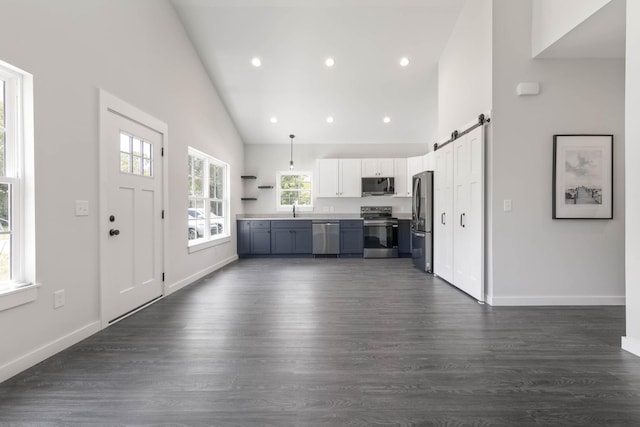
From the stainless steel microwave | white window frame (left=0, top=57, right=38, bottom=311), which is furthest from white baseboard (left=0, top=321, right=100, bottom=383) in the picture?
the stainless steel microwave

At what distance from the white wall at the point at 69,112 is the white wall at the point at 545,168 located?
12.0 feet

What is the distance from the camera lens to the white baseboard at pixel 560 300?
342 centimetres

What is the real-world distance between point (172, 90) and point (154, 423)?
3.66 m

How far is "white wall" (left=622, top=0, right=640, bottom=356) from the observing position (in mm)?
2266

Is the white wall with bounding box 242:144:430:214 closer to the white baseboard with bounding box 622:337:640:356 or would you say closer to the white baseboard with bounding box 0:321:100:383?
the white baseboard with bounding box 0:321:100:383

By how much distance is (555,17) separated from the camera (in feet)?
9.98

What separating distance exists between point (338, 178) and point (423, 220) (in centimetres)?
253

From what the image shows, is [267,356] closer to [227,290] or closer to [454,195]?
[227,290]

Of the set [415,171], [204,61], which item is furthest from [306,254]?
[204,61]

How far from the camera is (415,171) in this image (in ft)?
22.9

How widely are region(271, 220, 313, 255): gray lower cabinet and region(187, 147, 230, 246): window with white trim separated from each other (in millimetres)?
1041

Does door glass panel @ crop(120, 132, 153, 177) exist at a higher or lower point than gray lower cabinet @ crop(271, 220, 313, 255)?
higher

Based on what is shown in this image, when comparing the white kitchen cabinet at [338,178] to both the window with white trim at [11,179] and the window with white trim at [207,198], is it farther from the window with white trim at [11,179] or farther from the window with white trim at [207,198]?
the window with white trim at [11,179]

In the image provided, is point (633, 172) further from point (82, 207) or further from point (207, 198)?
point (207, 198)
